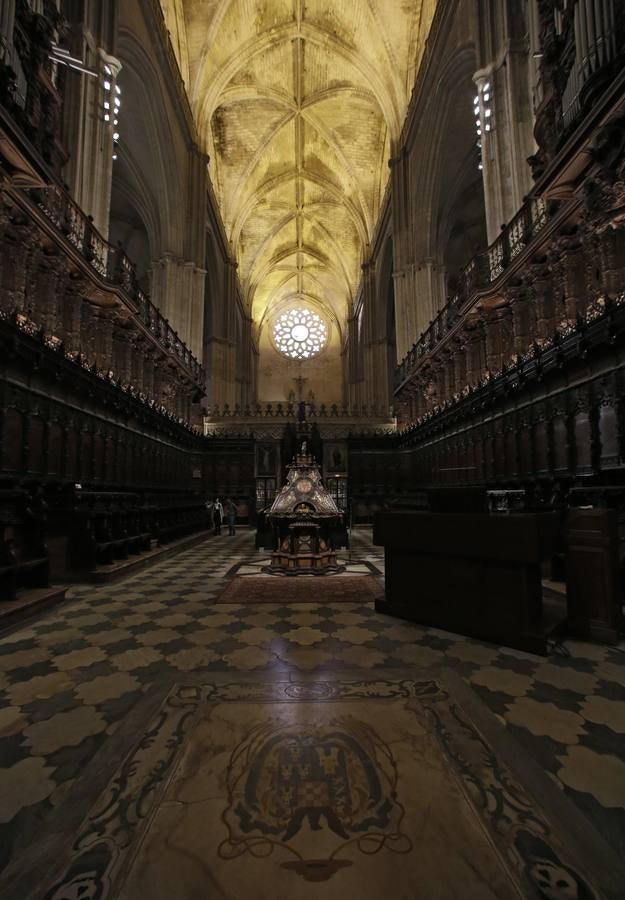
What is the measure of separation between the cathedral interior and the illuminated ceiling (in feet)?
0.70

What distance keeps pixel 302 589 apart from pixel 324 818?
Answer: 3.98 m

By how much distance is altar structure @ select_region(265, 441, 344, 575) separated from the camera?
22.9 feet

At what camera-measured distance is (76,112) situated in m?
9.64

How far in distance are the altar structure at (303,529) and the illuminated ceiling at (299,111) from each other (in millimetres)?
20716

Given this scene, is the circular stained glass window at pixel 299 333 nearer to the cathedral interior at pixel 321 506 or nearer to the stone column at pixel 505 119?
the cathedral interior at pixel 321 506

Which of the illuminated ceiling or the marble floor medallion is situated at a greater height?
the illuminated ceiling

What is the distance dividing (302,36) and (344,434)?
19644mm

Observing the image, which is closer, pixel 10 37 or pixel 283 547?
pixel 10 37

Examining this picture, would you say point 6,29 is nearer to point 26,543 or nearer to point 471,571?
point 26,543

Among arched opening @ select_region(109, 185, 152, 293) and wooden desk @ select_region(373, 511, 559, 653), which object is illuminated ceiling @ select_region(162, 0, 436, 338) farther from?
wooden desk @ select_region(373, 511, 559, 653)

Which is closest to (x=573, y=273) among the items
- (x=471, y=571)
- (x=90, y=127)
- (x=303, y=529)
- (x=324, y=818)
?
(x=303, y=529)

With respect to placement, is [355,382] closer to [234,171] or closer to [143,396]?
[234,171]

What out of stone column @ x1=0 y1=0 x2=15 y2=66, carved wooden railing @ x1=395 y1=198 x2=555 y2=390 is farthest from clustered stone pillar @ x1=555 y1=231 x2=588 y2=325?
stone column @ x1=0 y1=0 x2=15 y2=66

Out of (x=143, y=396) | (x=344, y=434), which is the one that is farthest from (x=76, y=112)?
(x=344, y=434)
